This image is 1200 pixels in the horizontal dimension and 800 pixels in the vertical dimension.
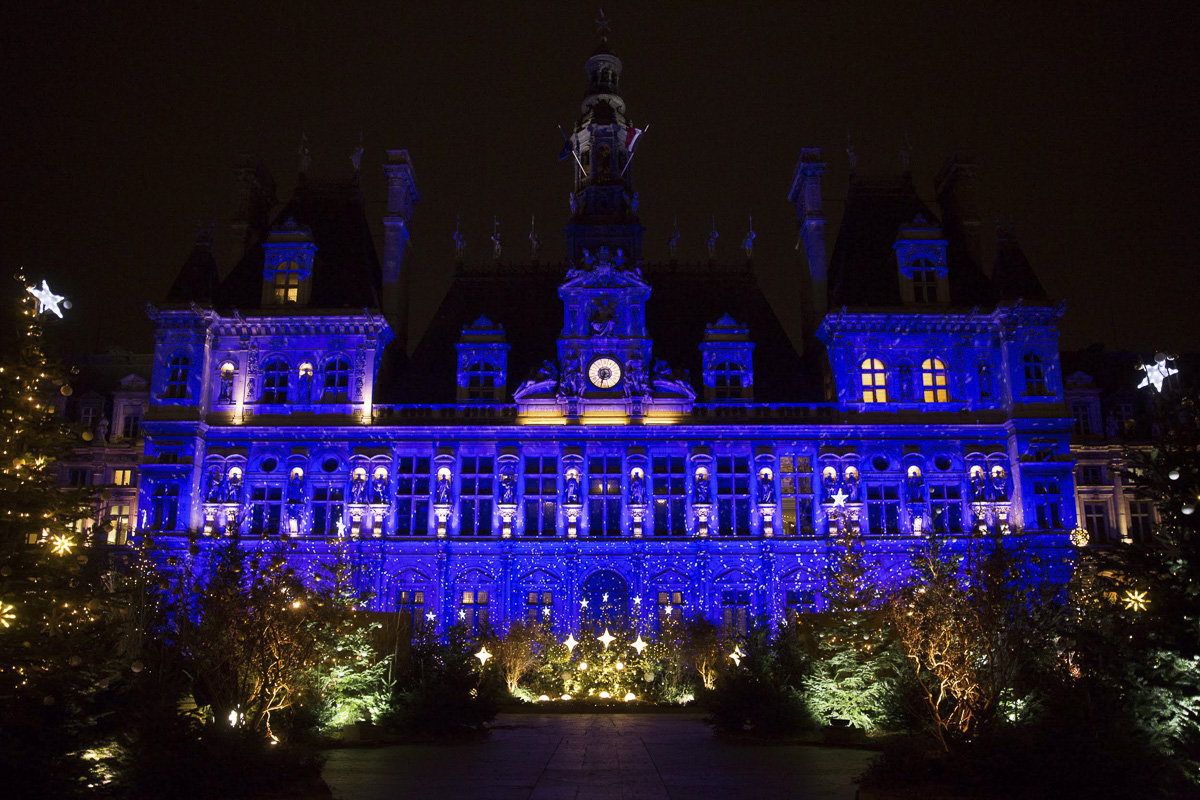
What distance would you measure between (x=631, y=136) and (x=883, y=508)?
2165cm

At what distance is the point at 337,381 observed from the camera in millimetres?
44469

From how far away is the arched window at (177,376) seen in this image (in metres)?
43.6

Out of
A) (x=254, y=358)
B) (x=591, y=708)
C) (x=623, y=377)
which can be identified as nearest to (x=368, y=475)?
(x=254, y=358)

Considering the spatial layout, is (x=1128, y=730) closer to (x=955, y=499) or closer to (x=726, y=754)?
(x=726, y=754)

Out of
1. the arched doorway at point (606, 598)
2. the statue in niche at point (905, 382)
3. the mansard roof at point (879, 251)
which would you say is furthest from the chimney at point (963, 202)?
the arched doorway at point (606, 598)

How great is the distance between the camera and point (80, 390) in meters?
52.9

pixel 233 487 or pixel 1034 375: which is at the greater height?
pixel 1034 375

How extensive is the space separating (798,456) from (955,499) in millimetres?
6650

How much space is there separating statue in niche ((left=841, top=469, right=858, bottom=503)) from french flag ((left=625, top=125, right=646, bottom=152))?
63.5 ft

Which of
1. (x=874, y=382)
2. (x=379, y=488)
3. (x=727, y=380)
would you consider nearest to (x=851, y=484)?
(x=874, y=382)

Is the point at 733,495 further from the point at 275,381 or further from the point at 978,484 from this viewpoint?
the point at 275,381

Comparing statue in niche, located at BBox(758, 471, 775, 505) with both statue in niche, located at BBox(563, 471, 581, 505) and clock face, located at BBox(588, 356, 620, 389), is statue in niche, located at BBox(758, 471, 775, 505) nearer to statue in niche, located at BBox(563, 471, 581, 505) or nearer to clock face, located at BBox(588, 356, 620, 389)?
clock face, located at BBox(588, 356, 620, 389)

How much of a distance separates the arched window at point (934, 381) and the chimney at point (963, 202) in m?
Result: 6.85

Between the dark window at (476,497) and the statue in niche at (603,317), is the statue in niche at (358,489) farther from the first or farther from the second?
the statue in niche at (603,317)
